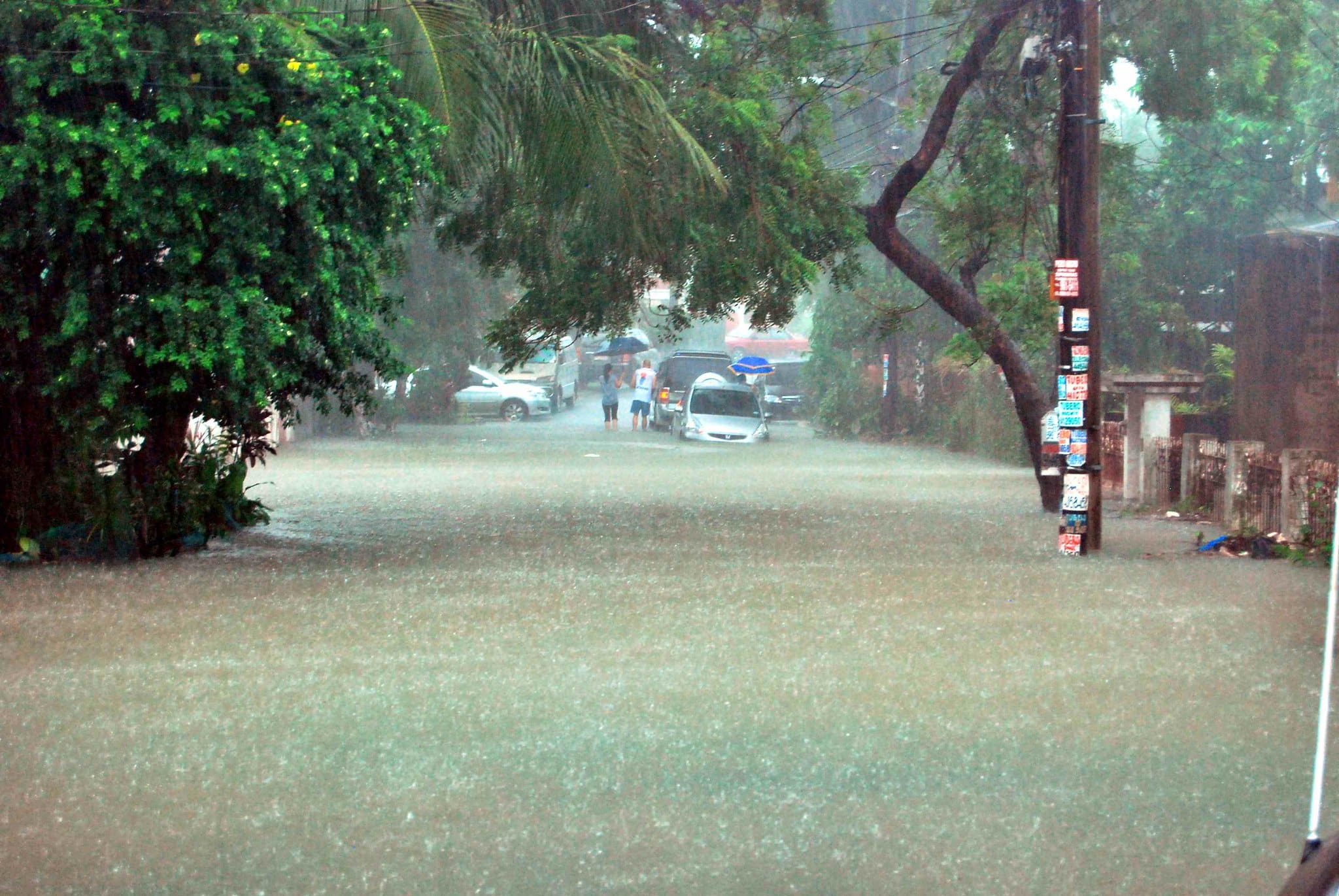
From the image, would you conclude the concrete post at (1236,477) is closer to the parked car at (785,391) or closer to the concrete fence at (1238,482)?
the concrete fence at (1238,482)

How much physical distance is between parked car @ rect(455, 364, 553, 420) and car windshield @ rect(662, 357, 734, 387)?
13.7ft

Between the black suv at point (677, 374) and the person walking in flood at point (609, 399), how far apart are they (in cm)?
133

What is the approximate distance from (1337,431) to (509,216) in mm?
11070

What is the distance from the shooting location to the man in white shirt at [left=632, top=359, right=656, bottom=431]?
129ft

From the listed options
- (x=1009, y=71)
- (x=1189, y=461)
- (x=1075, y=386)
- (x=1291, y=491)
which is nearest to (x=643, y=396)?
(x=1009, y=71)

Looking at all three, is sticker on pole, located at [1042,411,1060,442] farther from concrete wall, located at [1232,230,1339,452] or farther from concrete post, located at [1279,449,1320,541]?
concrete wall, located at [1232,230,1339,452]

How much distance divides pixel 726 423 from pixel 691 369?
10893 mm

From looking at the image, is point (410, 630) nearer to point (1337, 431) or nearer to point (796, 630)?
point (796, 630)

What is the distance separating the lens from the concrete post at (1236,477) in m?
14.1

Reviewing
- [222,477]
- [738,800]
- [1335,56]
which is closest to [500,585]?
[222,477]

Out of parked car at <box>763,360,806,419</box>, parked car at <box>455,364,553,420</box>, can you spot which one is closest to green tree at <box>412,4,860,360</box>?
parked car at <box>455,364,553,420</box>

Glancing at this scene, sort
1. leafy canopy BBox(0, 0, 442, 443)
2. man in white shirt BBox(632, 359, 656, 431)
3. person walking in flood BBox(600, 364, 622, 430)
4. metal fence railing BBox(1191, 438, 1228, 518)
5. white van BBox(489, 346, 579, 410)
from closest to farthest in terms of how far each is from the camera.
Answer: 1. leafy canopy BBox(0, 0, 442, 443)
2. metal fence railing BBox(1191, 438, 1228, 518)
3. person walking in flood BBox(600, 364, 622, 430)
4. man in white shirt BBox(632, 359, 656, 431)
5. white van BBox(489, 346, 579, 410)

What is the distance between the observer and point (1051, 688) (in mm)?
7555

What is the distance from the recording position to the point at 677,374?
44125 mm
